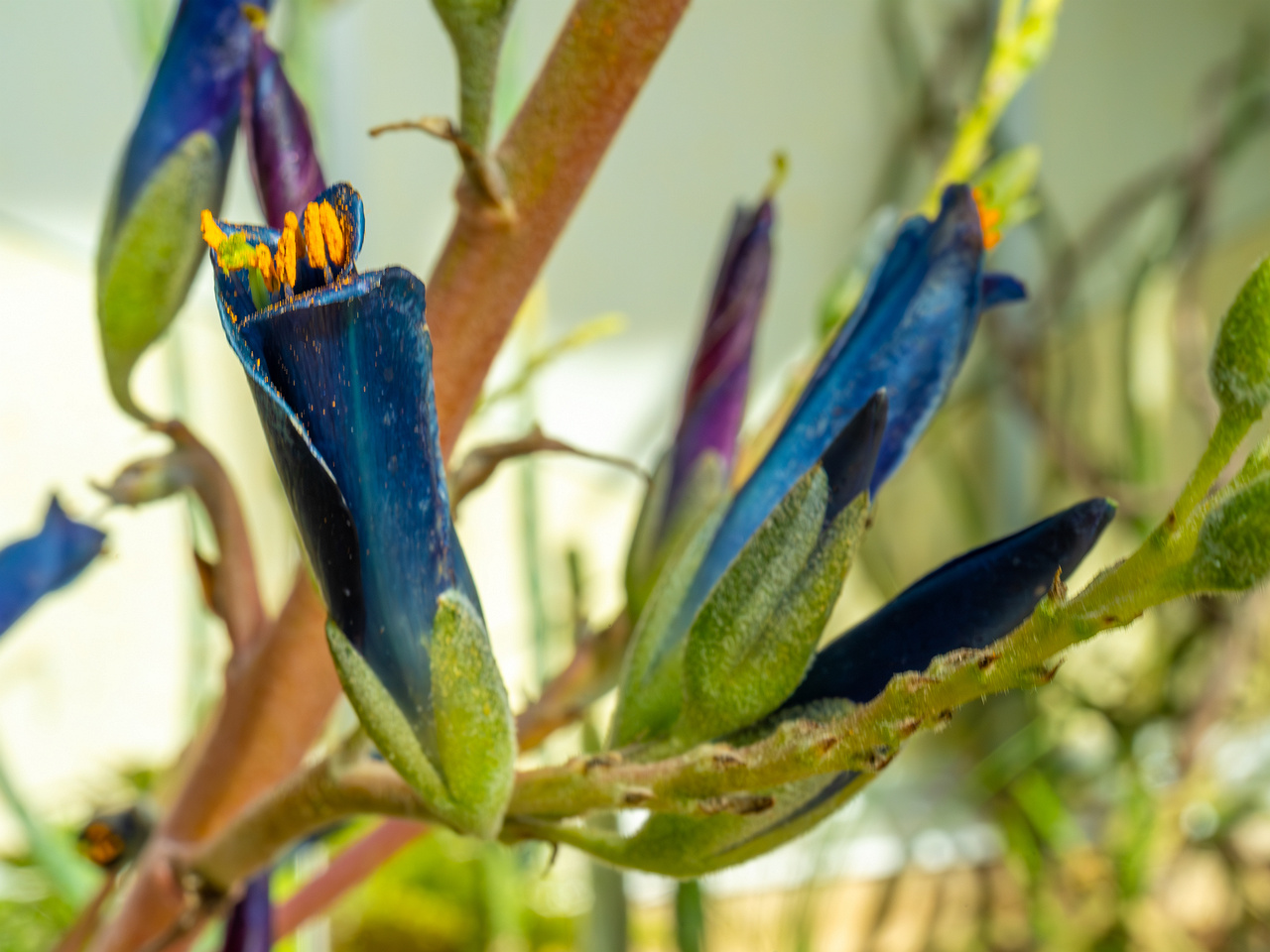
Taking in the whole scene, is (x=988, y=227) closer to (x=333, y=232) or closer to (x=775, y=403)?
(x=333, y=232)

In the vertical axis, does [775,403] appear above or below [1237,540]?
below

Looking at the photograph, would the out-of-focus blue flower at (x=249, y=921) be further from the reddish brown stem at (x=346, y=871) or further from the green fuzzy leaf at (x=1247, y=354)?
the green fuzzy leaf at (x=1247, y=354)

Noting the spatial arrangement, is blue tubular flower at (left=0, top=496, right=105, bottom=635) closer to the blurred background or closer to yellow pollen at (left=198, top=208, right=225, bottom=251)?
yellow pollen at (left=198, top=208, right=225, bottom=251)

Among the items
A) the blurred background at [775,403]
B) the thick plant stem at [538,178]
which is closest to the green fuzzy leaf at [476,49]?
the thick plant stem at [538,178]

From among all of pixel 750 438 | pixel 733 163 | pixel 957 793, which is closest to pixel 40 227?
pixel 733 163

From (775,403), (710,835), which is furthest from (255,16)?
(775,403)

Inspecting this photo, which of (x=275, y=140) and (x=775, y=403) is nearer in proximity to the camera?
(x=275, y=140)

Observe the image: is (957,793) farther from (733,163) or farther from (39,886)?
(39,886)
